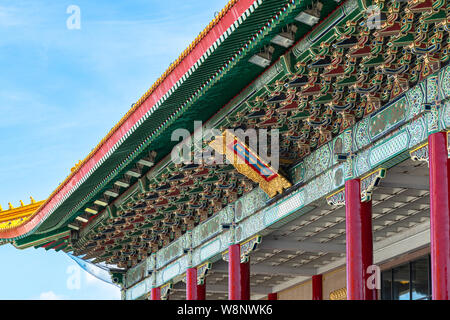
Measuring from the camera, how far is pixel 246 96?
51.3 feet

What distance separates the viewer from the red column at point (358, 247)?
14.7m

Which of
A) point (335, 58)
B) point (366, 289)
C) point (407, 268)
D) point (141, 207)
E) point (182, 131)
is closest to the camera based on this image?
point (335, 58)

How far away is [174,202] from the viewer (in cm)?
2145

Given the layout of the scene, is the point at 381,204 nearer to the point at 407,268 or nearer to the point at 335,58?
the point at 407,268

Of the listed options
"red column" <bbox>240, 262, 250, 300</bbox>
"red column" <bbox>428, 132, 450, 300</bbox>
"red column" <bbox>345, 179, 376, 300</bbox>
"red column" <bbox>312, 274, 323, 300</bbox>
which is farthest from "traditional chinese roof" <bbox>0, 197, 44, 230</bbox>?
"red column" <bbox>428, 132, 450, 300</bbox>

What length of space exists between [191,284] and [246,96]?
25.7 ft

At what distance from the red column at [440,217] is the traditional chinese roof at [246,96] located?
127 cm

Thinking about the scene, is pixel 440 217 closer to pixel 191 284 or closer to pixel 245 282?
pixel 245 282

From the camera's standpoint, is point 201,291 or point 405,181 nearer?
point 405,181

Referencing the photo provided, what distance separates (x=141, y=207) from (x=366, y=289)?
29.1 ft

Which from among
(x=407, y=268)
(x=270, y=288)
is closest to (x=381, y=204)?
(x=407, y=268)

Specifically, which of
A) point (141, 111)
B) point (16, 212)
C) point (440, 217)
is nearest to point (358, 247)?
point (440, 217)

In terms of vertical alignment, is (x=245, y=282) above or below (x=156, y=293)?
below

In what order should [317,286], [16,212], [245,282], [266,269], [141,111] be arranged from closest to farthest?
[141,111] → [245,282] → [266,269] → [317,286] → [16,212]
